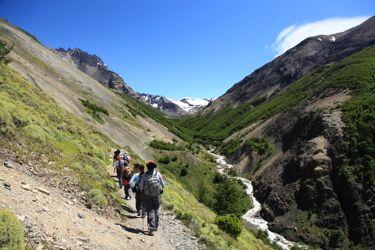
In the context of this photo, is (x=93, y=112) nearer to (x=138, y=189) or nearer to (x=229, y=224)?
(x=229, y=224)

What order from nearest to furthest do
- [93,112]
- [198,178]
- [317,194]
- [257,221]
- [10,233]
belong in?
[10,233], [257,221], [317,194], [93,112], [198,178]

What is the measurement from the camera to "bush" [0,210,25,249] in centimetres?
986

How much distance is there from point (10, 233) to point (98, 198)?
26.2ft

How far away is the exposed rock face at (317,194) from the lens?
50781 millimetres

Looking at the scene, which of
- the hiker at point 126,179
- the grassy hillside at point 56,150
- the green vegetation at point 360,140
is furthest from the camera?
the green vegetation at point 360,140

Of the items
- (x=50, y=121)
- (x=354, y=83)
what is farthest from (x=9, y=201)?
(x=354, y=83)

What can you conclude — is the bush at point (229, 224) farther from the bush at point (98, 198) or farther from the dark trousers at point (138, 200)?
the bush at point (98, 198)

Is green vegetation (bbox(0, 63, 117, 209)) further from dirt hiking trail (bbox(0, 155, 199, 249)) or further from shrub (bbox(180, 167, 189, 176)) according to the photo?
shrub (bbox(180, 167, 189, 176))

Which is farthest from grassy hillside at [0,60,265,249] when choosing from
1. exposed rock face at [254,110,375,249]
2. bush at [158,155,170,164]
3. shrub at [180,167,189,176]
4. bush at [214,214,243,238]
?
bush at [158,155,170,164]

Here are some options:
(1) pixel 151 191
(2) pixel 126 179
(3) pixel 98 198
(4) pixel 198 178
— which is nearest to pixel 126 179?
(2) pixel 126 179

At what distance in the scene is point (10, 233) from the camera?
395 inches

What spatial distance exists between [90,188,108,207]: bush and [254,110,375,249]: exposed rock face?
126 feet

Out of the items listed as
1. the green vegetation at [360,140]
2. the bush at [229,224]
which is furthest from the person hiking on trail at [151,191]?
the green vegetation at [360,140]

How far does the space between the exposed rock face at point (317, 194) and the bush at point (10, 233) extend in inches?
1794
